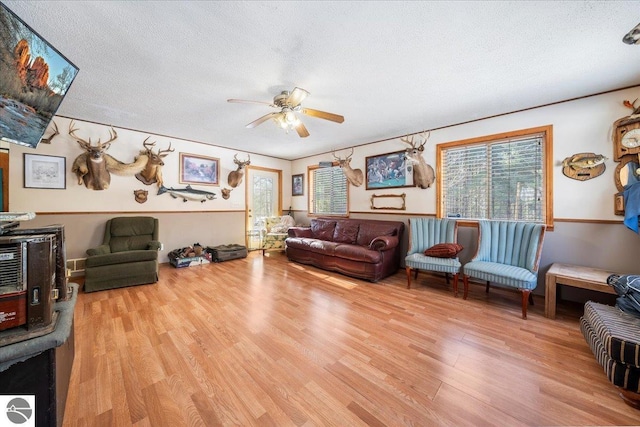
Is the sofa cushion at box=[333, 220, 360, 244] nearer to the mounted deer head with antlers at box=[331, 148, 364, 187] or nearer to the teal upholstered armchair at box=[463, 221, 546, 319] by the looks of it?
the mounted deer head with antlers at box=[331, 148, 364, 187]

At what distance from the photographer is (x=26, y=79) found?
1.50 m

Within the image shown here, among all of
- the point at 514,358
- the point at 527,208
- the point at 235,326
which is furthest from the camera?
the point at 527,208

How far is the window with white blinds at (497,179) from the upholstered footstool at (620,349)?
5.71 feet

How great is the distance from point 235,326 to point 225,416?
1009 mm

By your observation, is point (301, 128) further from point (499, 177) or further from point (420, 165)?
point (499, 177)

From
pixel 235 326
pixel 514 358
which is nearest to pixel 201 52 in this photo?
pixel 235 326

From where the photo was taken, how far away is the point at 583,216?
9.16 feet

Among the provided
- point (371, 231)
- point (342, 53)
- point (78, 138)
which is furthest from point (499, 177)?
point (78, 138)

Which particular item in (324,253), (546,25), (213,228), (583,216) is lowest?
(324,253)

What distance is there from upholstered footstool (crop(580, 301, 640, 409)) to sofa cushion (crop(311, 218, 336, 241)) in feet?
12.1

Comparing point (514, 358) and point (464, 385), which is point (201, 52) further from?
point (514, 358)

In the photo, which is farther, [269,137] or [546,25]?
[269,137]

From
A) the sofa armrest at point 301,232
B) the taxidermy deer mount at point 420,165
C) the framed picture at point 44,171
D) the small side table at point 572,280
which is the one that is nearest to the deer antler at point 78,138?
the framed picture at point 44,171

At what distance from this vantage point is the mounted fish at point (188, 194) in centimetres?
458
